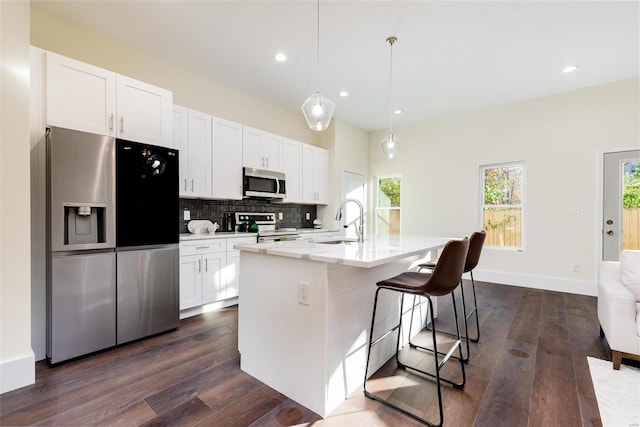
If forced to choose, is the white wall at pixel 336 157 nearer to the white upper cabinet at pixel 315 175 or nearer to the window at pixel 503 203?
the white upper cabinet at pixel 315 175

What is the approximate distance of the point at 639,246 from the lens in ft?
12.2

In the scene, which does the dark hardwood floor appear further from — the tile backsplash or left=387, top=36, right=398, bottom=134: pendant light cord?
left=387, top=36, right=398, bottom=134: pendant light cord

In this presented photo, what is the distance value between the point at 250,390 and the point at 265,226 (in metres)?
2.89

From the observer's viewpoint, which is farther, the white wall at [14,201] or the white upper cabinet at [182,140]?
the white upper cabinet at [182,140]

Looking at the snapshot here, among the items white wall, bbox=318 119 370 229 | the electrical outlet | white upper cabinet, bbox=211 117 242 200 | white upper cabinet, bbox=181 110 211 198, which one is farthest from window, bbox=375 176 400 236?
the electrical outlet

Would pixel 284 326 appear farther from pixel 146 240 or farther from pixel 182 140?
pixel 182 140

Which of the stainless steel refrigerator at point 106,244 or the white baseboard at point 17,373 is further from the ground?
the stainless steel refrigerator at point 106,244

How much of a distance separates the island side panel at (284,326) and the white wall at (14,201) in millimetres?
1417

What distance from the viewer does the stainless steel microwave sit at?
13.2 ft

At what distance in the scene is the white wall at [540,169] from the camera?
3992mm

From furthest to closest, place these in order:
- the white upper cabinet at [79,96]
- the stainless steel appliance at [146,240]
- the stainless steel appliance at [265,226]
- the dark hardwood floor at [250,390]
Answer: the stainless steel appliance at [265,226], the stainless steel appliance at [146,240], the white upper cabinet at [79,96], the dark hardwood floor at [250,390]

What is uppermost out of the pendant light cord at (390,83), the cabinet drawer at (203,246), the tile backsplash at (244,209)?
the pendant light cord at (390,83)

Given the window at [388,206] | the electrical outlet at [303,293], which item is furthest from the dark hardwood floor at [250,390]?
the window at [388,206]

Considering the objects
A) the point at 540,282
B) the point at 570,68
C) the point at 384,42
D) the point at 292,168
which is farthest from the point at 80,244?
the point at 540,282
